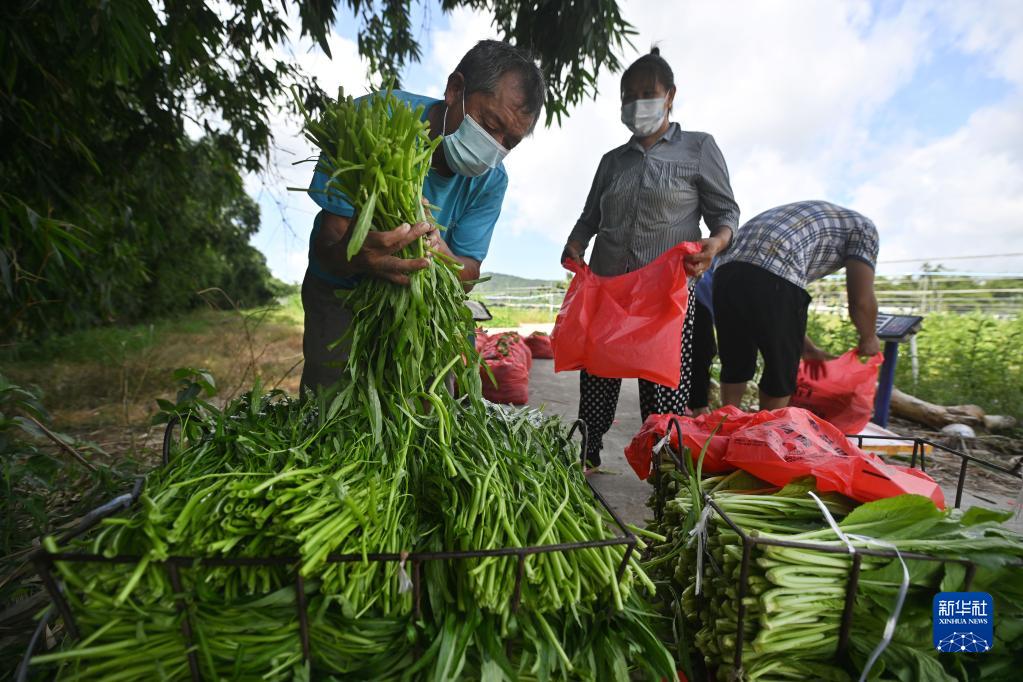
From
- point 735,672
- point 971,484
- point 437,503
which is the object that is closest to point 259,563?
point 437,503

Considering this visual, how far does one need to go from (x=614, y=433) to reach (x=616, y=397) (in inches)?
48.1

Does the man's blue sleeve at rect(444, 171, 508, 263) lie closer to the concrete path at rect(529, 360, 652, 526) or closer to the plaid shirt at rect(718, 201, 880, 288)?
the concrete path at rect(529, 360, 652, 526)

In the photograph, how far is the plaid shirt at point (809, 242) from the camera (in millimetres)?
2391

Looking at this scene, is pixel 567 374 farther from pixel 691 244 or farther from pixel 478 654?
pixel 478 654

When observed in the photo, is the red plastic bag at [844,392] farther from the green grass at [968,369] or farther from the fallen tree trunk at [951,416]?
the green grass at [968,369]

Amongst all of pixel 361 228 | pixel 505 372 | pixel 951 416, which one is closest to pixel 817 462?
pixel 361 228

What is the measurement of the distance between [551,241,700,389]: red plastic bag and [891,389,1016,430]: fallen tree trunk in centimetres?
407

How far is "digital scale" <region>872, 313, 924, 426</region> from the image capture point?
3.24 m

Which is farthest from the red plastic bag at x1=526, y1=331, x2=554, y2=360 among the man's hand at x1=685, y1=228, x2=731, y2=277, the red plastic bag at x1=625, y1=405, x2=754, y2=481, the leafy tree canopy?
the red plastic bag at x1=625, y1=405, x2=754, y2=481

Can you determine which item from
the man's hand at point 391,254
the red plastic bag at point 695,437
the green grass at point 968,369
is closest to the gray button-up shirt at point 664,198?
the red plastic bag at point 695,437

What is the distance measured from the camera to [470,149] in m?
1.63

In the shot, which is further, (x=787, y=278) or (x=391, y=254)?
(x=787, y=278)

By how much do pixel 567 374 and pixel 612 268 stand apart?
3867 mm

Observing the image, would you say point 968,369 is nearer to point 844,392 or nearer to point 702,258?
point 844,392
